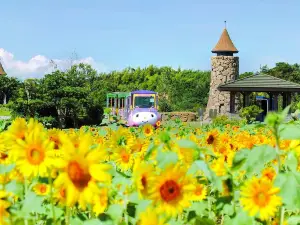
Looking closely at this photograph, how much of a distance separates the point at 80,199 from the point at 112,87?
45289 millimetres

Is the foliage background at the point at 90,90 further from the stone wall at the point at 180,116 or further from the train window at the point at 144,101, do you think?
the stone wall at the point at 180,116

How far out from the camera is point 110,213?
1.35m

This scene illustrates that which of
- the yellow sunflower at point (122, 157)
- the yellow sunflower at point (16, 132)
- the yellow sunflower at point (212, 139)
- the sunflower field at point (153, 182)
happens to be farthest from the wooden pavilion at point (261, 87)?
the sunflower field at point (153, 182)

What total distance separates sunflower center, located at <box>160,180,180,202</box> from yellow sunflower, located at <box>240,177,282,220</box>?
0.53ft

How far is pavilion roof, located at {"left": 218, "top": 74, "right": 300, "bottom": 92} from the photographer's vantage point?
29562 mm

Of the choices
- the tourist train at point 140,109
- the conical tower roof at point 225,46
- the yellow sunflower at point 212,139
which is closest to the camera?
the yellow sunflower at point 212,139

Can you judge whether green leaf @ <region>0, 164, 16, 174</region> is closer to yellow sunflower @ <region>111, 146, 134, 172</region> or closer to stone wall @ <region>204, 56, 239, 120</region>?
yellow sunflower @ <region>111, 146, 134, 172</region>

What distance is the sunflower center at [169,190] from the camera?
1349 mm

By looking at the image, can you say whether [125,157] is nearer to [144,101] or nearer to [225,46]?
[144,101]

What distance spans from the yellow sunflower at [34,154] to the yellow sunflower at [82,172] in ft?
0.58

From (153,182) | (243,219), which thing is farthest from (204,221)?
(153,182)

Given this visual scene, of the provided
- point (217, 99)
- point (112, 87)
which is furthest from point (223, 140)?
point (112, 87)

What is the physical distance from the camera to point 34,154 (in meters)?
1.41

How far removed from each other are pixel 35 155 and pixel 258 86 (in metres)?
28.9
